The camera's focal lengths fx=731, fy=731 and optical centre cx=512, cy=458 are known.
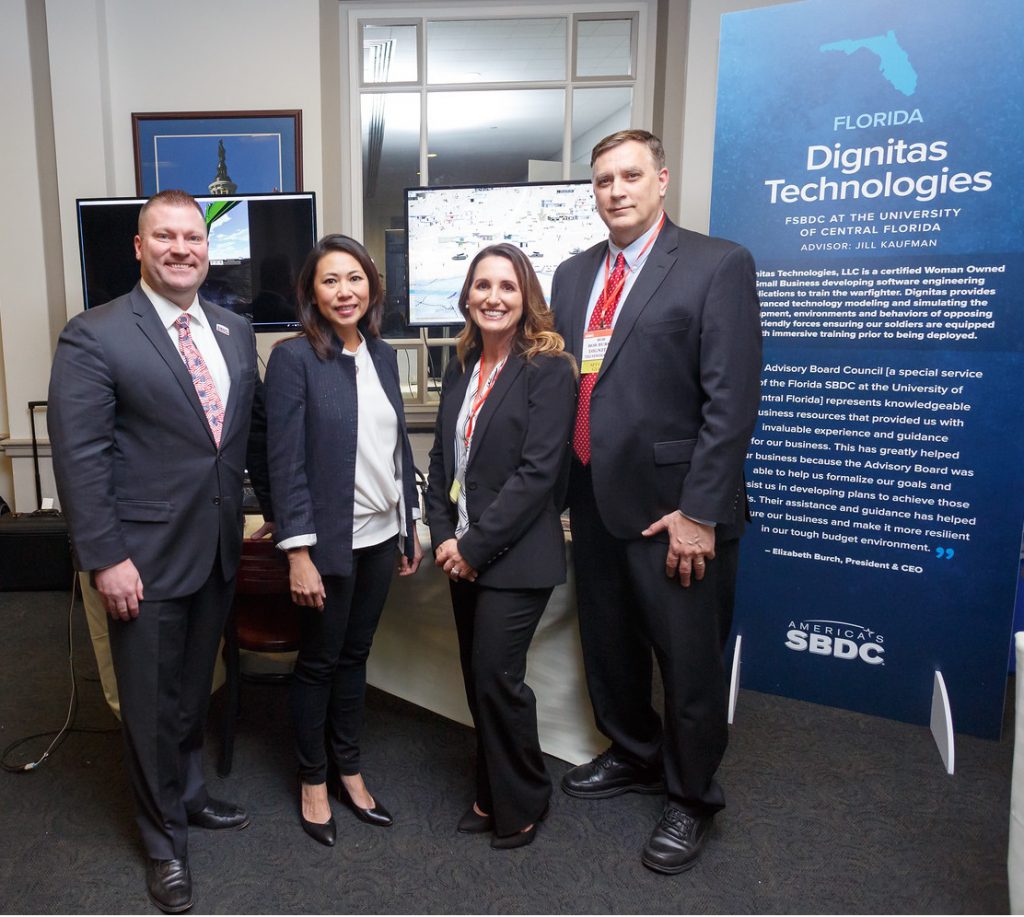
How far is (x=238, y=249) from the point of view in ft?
10.8

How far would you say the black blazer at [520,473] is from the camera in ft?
5.38


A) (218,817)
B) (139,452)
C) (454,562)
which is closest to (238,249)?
(139,452)

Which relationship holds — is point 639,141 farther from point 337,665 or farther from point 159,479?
point 337,665

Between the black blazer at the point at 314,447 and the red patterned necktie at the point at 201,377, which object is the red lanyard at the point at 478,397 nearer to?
the black blazer at the point at 314,447

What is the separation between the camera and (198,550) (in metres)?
1.59

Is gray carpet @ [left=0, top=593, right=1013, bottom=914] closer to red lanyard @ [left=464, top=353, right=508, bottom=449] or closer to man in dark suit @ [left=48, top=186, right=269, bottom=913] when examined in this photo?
man in dark suit @ [left=48, top=186, right=269, bottom=913]

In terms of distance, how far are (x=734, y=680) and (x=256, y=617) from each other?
1.56 meters

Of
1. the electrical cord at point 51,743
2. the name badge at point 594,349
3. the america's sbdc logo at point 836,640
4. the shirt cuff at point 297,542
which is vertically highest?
the name badge at point 594,349

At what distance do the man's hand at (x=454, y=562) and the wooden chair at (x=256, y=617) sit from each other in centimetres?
57

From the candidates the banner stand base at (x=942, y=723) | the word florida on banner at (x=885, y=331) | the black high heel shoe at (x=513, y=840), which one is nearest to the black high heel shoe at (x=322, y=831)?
the black high heel shoe at (x=513, y=840)

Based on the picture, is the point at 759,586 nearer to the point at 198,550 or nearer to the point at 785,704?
the point at 785,704

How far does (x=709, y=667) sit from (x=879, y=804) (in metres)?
0.76

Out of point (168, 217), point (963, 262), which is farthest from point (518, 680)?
point (963, 262)

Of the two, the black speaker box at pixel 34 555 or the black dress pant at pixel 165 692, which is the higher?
the black dress pant at pixel 165 692
